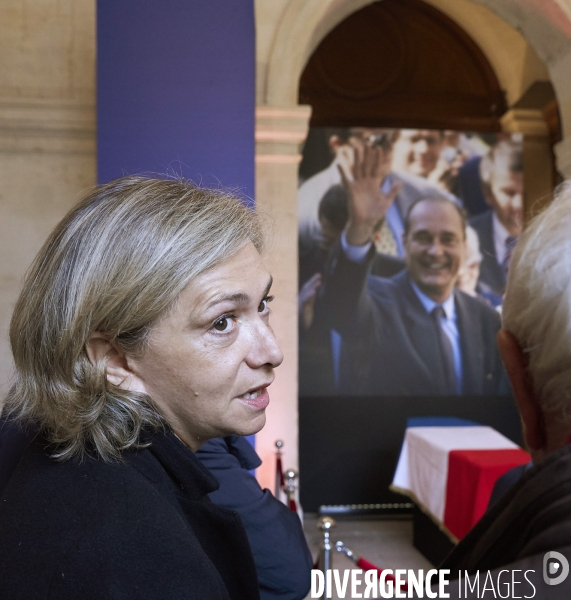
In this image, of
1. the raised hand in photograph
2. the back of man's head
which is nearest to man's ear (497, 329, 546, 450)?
the raised hand in photograph

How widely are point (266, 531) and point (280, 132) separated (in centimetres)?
376

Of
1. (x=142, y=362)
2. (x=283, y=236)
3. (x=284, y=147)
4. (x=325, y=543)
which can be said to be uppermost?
(x=284, y=147)

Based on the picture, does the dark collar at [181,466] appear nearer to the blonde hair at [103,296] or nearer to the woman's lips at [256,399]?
the blonde hair at [103,296]

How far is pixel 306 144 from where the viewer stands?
277 inches

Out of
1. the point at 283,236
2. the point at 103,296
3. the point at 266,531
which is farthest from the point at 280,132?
the point at 103,296

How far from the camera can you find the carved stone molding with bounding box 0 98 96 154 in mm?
5059

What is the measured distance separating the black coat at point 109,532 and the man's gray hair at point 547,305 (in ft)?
2.15

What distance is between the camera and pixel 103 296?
116cm

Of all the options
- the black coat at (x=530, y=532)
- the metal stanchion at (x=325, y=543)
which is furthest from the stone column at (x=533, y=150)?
the black coat at (x=530, y=532)

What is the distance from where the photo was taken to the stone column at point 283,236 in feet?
16.6

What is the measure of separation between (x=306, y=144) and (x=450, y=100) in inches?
94.1

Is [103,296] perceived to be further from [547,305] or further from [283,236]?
[283,236]

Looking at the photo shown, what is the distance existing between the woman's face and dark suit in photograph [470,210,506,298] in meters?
6.23

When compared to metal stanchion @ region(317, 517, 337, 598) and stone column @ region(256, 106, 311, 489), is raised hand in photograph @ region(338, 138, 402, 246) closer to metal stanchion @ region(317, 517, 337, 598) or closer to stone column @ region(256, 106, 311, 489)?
stone column @ region(256, 106, 311, 489)
